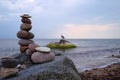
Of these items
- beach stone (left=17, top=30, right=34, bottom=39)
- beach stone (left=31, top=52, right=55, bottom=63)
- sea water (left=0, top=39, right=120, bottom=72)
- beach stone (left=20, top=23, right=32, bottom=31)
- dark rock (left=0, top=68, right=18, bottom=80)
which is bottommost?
sea water (left=0, top=39, right=120, bottom=72)

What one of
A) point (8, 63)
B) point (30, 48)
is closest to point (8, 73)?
point (8, 63)

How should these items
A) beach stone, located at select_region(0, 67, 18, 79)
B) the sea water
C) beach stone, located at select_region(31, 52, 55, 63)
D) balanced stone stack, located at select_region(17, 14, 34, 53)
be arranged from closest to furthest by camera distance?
beach stone, located at select_region(0, 67, 18, 79), beach stone, located at select_region(31, 52, 55, 63), balanced stone stack, located at select_region(17, 14, 34, 53), the sea water

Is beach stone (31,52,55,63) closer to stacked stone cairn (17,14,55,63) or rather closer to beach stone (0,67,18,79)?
stacked stone cairn (17,14,55,63)

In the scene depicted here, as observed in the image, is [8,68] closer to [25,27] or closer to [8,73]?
[8,73]

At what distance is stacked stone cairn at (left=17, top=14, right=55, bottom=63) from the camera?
10.8 m

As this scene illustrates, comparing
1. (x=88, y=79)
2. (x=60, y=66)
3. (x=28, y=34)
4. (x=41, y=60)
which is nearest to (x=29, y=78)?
(x=60, y=66)

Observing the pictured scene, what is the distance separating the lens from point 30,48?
11719 mm

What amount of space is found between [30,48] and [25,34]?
63.1 inches

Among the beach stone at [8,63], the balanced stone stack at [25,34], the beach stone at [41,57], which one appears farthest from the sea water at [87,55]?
the beach stone at [8,63]

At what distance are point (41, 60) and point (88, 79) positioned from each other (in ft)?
13.5

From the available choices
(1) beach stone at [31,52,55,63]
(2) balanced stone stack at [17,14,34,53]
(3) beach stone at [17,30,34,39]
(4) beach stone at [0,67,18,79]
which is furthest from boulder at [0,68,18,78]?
(3) beach stone at [17,30,34,39]

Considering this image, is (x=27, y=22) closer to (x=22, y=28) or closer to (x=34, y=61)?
(x=22, y=28)

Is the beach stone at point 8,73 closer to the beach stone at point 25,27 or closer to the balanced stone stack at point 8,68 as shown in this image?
the balanced stone stack at point 8,68

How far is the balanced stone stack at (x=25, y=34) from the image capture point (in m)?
13.1
